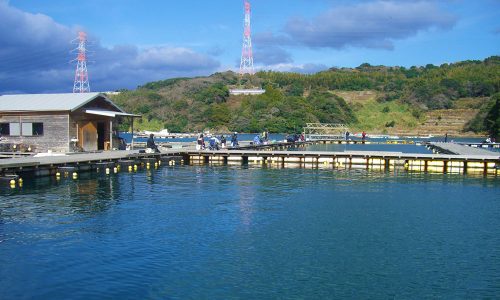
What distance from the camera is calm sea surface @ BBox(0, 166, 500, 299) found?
41.9 ft

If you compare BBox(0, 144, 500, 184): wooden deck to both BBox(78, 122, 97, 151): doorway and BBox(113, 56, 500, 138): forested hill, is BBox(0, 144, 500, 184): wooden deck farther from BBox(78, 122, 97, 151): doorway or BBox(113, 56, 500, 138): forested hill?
BBox(113, 56, 500, 138): forested hill

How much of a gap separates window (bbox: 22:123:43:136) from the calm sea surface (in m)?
11.8

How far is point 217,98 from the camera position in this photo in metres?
161

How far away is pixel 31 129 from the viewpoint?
39469 millimetres

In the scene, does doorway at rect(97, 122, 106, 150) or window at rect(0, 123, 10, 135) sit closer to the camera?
window at rect(0, 123, 10, 135)

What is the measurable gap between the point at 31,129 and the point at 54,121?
2188 millimetres

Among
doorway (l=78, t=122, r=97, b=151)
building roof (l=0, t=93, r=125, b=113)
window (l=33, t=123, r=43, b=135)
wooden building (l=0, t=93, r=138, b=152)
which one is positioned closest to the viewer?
wooden building (l=0, t=93, r=138, b=152)

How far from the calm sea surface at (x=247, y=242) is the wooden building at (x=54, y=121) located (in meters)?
10.8

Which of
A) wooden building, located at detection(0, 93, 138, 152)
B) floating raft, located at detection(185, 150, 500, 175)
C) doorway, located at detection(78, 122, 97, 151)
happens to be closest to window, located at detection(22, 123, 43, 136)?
wooden building, located at detection(0, 93, 138, 152)

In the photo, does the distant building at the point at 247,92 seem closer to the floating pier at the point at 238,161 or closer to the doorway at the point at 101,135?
the floating pier at the point at 238,161

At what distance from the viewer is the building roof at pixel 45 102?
38.9 meters

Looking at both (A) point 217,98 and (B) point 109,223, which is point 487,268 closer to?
(B) point 109,223

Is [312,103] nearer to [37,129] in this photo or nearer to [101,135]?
[101,135]

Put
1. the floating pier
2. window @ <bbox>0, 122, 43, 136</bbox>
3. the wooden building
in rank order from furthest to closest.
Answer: window @ <bbox>0, 122, 43, 136</bbox>
the wooden building
the floating pier
